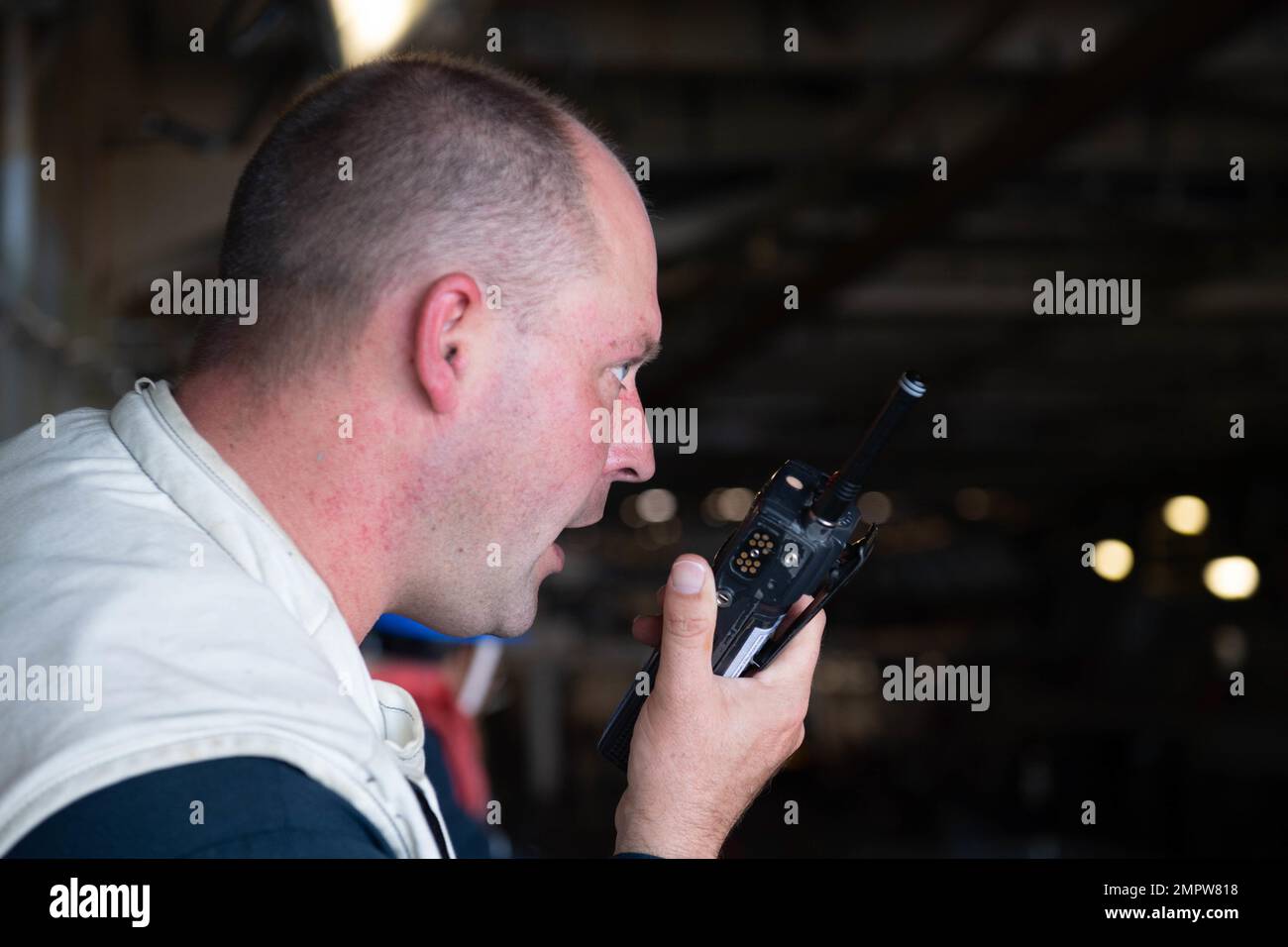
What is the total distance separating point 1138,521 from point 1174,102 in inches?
502

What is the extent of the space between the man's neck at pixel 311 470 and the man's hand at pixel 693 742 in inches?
10.0

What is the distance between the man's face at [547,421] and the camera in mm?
1123

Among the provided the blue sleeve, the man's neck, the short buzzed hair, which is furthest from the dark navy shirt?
the short buzzed hair

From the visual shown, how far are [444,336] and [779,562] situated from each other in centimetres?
44

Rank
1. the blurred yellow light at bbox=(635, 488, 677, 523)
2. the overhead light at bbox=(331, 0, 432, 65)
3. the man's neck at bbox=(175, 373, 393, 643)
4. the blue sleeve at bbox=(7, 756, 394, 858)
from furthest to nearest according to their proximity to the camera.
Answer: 1. the blurred yellow light at bbox=(635, 488, 677, 523)
2. the overhead light at bbox=(331, 0, 432, 65)
3. the man's neck at bbox=(175, 373, 393, 643)
4. the blue sleeve at bbox=(7, 756, 394, 858)

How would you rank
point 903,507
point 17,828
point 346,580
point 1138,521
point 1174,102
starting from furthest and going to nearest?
point 903,507, point 1138,521, point 1174,102, point 346,580, point 17,828

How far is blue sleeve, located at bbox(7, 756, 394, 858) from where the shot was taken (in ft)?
2.50

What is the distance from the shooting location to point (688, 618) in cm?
118

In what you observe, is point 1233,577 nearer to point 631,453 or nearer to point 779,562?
point 779,562

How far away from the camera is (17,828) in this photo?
779 millimetres

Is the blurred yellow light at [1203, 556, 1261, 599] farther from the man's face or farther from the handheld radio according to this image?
the man's face

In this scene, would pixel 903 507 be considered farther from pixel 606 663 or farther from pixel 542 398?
pixel 542 398

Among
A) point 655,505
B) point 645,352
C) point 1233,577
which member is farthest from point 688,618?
point 655,505
